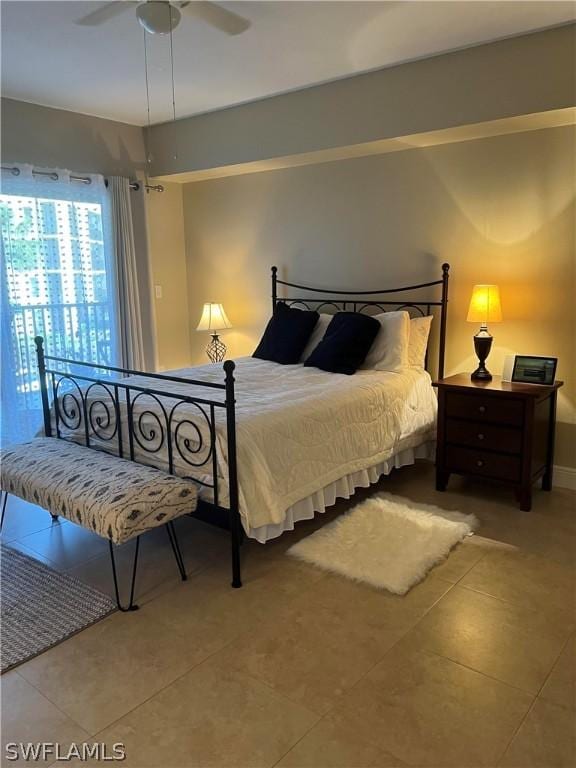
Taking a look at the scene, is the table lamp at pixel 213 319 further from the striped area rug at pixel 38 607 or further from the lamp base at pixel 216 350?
the striped area rug at pixel 38 607

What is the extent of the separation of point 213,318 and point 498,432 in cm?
265

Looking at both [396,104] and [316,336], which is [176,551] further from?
[396,104]

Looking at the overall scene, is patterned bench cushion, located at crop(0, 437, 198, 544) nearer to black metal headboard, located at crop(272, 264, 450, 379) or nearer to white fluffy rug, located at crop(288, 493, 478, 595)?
white fluffy rug, located at crop(288, 493, 478, 595)

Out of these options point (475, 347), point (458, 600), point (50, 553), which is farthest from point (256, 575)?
point (475, 347)

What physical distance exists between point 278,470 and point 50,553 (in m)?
1.29

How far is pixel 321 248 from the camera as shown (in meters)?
4.63

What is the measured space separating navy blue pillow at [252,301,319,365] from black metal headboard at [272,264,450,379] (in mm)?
261

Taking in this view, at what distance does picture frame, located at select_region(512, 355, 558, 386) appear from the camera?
11.5 ft

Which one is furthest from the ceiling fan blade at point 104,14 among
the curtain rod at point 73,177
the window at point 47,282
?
the window at point 47,282

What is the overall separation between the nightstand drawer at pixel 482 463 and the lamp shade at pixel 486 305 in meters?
0.81

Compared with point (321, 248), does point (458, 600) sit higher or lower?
lower

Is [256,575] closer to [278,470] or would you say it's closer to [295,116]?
[278,470]

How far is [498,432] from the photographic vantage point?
11.2ft

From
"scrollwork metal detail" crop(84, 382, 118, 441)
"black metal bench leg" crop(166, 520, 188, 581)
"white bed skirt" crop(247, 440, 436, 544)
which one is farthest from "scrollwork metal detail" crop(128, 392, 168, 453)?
"white bed skirt" crop(247, 440, 436, 544)
